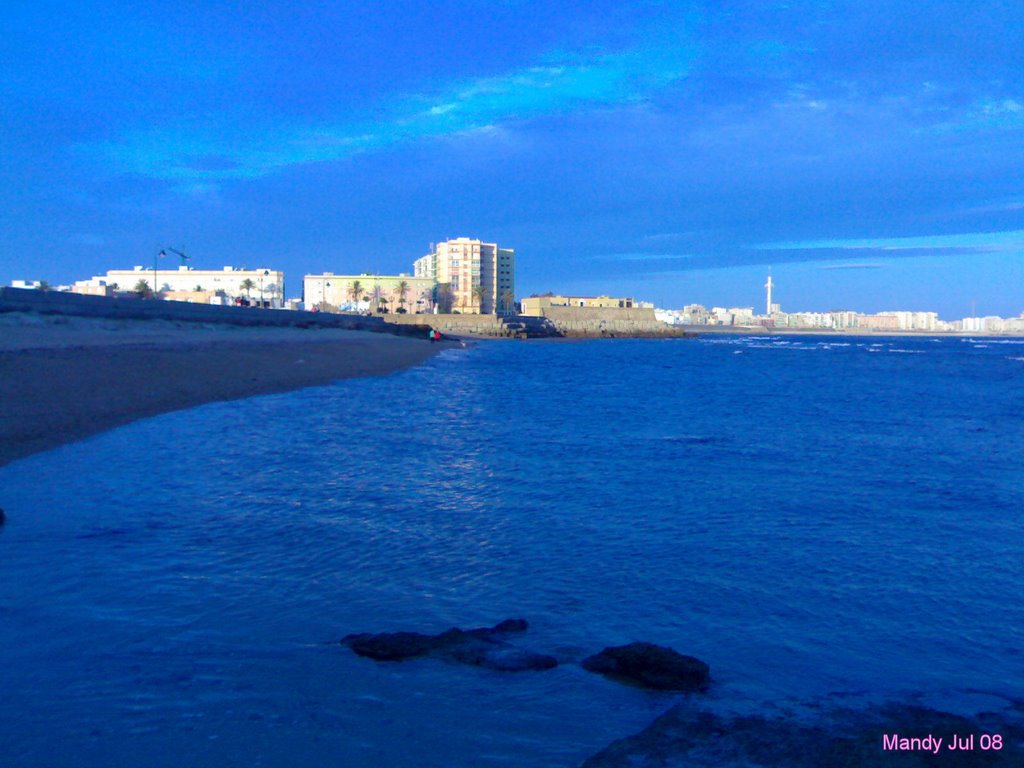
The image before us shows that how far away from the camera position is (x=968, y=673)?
→ 5367 mm

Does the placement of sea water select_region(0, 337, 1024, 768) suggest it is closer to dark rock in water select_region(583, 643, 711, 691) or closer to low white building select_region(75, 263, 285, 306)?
dark rock in water select_region(583, 643, 711, 691)

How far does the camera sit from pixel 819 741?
4.34m

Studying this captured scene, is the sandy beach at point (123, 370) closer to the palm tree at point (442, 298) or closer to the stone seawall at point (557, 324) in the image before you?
the stone seawall at point (557, 324)

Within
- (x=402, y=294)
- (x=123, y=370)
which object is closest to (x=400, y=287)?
(x=402, y=294)

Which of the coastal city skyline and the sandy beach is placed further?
the coastal city skyline

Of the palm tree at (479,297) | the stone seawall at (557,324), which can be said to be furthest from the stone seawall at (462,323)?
the palm tree at (479,297)

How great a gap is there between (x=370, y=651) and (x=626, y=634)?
5.72 feet

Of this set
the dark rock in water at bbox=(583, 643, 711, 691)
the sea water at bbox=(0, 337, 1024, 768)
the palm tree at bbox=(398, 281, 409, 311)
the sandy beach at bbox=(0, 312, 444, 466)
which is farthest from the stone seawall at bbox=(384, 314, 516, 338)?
the dark rock in water at bbox=(583, 643, 711, 691)

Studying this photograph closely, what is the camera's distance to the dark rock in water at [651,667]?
16.5 feet

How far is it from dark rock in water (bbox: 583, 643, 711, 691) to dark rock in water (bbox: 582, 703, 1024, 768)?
0.95ft

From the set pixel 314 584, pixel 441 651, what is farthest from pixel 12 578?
pixel 441 651

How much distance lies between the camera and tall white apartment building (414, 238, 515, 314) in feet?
431

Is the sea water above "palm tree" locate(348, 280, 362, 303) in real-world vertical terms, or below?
below

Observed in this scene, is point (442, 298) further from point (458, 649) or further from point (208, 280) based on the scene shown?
point (458, 649)
